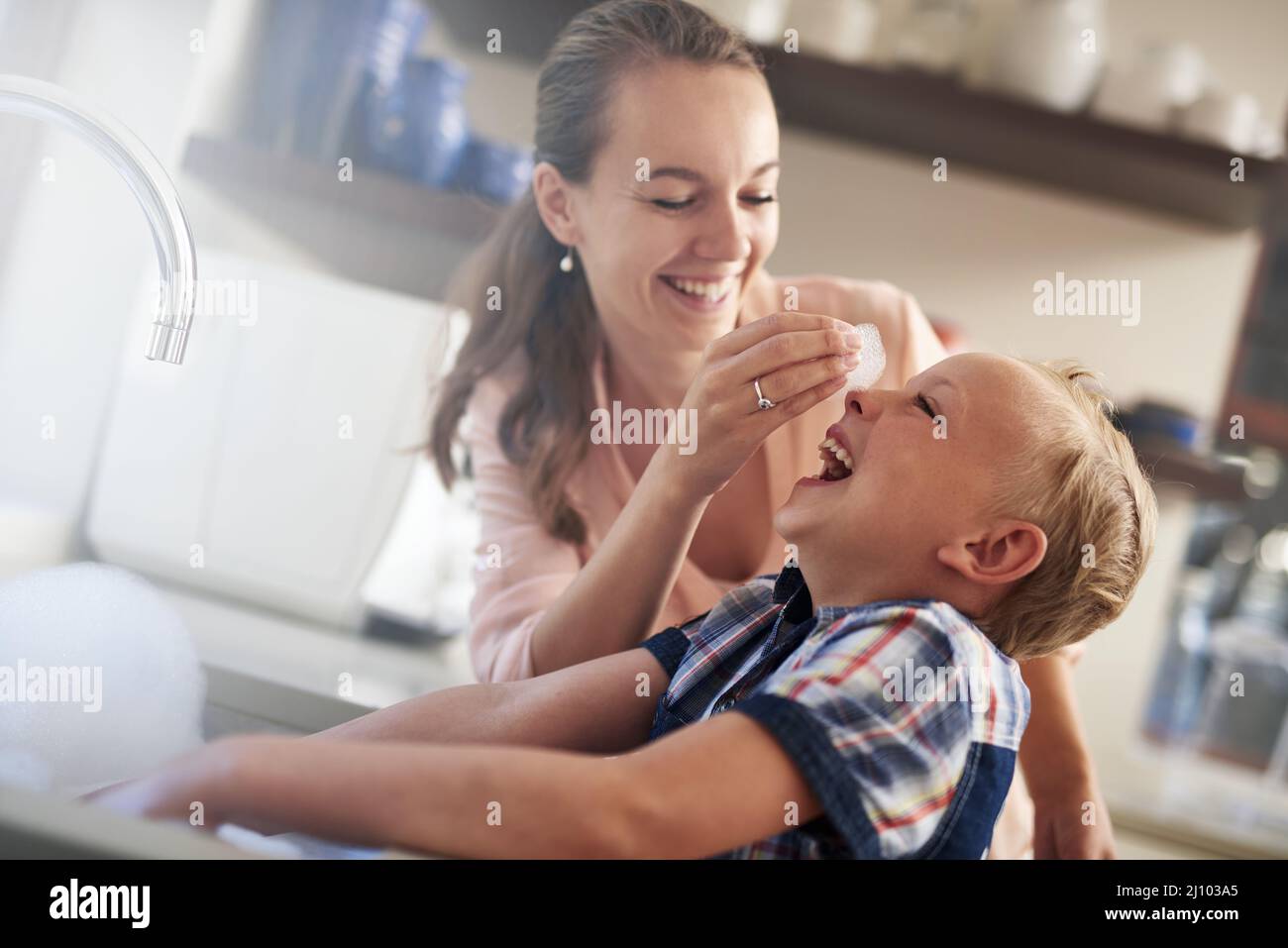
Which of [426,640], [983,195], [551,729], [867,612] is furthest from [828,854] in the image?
[983,195]

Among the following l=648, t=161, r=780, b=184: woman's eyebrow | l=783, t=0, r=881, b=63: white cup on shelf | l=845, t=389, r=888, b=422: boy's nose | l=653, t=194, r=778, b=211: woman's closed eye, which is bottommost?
l=845, t=389, r=888, b=422: boy's nose

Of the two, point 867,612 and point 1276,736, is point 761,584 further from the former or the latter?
point 1276,736

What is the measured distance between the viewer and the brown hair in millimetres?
1059

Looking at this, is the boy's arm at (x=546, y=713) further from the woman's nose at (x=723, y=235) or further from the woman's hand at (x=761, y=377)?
the woman's nose at (x=723, y=235)

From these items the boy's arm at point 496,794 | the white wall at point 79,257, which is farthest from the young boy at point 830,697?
the white wall at point 79,257

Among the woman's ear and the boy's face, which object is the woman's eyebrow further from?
the boy's face

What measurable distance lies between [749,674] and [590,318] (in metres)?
0.56

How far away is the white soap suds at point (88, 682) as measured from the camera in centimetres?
83

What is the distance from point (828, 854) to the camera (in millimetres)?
647

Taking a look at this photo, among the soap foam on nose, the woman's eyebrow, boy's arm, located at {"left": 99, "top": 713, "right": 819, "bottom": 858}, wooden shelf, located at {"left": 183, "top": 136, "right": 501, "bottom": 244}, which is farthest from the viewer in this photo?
wooden shelf, located at {"left": 183, "top": 136, "right": 501, "bottom": 244}

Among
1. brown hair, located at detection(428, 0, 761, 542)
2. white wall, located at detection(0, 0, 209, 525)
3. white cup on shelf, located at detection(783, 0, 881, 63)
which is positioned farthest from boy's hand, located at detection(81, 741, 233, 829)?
white cup on shelf, located at detection(783, 0, 881, 63)

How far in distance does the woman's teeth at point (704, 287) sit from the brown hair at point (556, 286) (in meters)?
0.15

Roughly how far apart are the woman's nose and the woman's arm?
0.49 meters

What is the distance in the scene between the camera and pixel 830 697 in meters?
0.62
